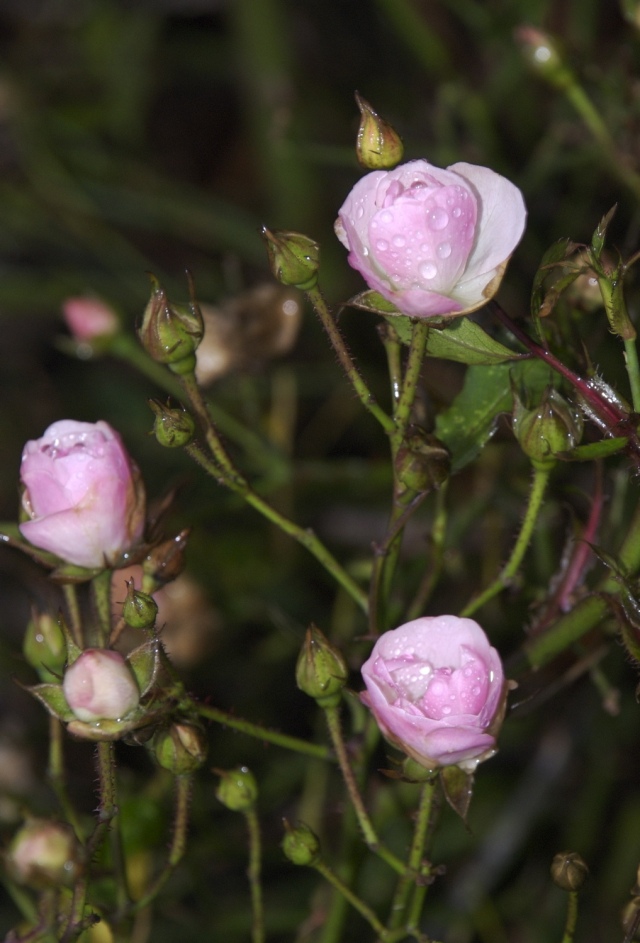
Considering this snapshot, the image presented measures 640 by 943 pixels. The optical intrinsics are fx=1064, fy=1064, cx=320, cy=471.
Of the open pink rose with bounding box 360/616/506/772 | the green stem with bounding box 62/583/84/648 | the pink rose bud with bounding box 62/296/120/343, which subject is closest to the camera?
the open pink rose with bounding box 360/616/506/772

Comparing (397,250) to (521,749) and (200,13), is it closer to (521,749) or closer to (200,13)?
(521,749)

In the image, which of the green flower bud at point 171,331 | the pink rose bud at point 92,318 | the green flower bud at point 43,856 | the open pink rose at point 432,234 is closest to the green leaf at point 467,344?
the open pink rose at point 432,234

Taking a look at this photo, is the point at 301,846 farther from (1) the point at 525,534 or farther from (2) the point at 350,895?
(1) the point at 525,534

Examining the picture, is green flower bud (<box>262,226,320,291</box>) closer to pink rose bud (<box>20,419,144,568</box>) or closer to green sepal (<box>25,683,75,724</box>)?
pink rose bud (<box>20,419,144,568</box>)

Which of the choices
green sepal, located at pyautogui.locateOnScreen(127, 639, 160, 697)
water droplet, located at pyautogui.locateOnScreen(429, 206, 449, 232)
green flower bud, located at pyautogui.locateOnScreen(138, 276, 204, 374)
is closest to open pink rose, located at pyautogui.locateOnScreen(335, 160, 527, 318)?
water droplet, located at pyautogui.locateOnScreen(429, 206, 449, 232)

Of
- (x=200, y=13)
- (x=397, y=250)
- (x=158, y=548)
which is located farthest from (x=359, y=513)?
(x=200, y=13)

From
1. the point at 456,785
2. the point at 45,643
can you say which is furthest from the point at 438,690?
the point at 45,643
